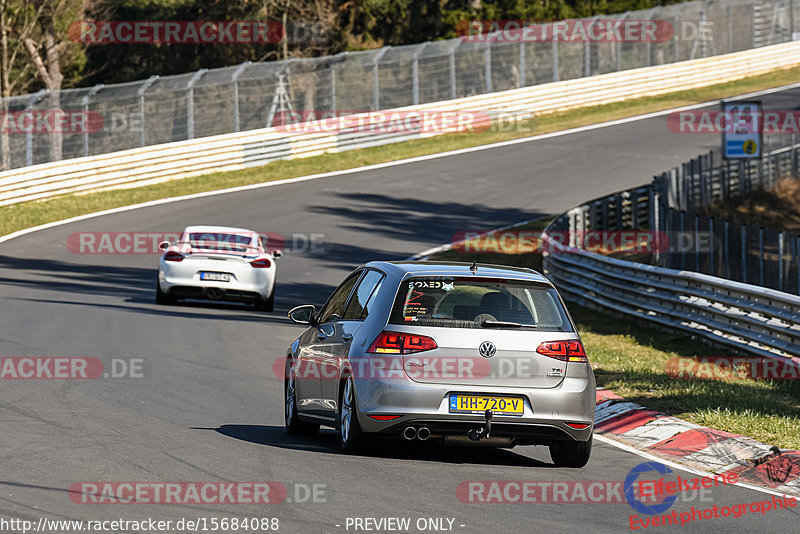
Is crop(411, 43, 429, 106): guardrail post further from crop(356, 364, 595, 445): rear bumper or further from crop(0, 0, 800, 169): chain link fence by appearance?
crop(356, 364, 595, 445): rear bumper

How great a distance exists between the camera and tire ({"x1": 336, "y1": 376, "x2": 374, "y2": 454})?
899cm

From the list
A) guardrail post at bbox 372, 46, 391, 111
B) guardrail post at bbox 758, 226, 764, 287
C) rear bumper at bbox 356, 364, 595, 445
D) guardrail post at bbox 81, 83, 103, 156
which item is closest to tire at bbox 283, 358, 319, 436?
rear bumper at bbox 356, 364, 595, 445

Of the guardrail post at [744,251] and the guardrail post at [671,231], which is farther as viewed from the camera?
the guardrail post at [671,231]

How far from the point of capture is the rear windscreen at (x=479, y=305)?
350 inches

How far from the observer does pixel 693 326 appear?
57.0ft

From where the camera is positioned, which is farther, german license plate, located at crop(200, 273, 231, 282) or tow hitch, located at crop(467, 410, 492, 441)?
german license plate, located at crop(200, 273, 231, 282)

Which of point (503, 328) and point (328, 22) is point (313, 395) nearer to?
point (503, 328)

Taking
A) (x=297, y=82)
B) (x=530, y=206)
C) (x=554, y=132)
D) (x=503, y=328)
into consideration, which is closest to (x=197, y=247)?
(x=503, y=328)

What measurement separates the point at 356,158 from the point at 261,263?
21.5 m

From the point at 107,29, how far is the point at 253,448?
55.0 m

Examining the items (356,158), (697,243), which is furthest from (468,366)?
(356,158)

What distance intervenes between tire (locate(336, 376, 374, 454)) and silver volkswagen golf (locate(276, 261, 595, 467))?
1 centimetres
